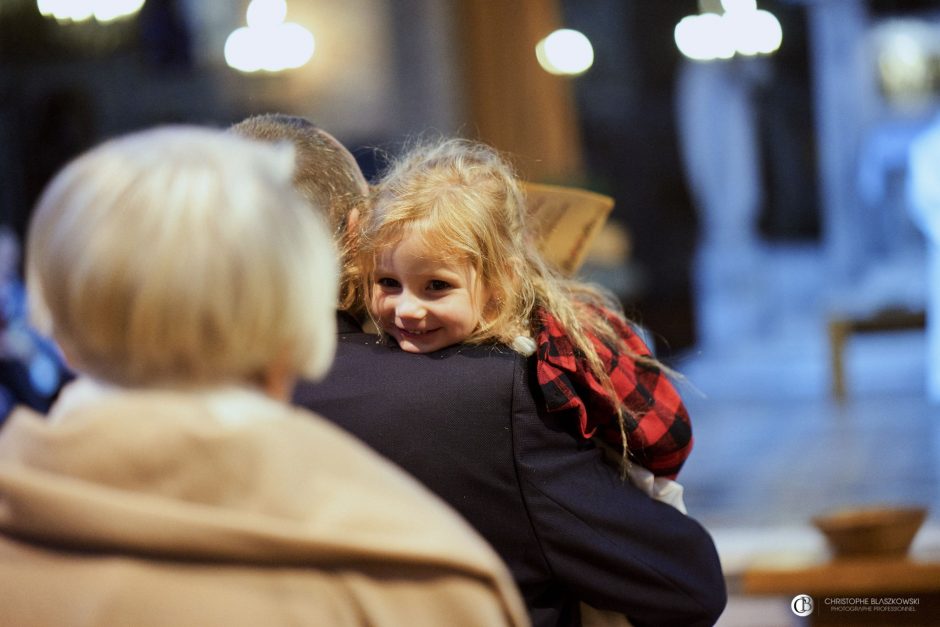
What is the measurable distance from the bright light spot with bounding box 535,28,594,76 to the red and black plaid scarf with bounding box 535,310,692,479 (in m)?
6.59

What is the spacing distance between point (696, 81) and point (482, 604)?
9.70 meters

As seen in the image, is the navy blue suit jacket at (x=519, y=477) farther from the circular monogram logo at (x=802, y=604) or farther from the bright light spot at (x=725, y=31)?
the bright light spot at (x=725, y=31)

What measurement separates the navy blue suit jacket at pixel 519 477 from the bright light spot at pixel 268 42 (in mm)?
5966

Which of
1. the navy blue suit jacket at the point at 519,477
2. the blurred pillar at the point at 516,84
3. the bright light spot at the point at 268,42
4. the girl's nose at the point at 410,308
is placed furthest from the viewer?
the blurred pillar at the point at 516,84

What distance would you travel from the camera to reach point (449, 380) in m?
1.35

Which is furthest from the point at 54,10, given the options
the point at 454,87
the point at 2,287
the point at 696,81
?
the point at 696,81

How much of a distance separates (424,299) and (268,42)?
6040mm

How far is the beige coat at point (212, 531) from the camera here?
0.80 m

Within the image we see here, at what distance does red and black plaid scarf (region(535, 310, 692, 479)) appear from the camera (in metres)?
1.37

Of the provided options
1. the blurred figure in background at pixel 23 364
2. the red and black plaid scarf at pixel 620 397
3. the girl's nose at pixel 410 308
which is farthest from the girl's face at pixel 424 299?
the blurred figure in background at pixel 23 364

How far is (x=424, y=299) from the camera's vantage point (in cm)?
146

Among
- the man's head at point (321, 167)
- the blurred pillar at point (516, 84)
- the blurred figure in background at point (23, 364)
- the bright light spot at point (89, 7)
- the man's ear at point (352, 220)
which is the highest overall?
the bright light spot at point (89, 7)

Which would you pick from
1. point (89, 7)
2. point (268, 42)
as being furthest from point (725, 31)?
point (89, 7)

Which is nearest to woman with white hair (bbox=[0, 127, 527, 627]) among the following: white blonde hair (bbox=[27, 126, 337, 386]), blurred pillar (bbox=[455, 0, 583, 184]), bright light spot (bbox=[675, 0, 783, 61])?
white blonde hair (bbox=[27, 126, 337, 386])
